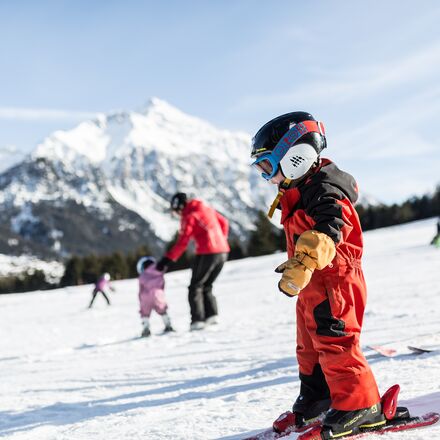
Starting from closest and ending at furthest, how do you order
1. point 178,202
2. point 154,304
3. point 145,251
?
point 178,202, point 154,304, point 145,251

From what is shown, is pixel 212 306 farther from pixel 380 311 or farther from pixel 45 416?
pixel 45 416

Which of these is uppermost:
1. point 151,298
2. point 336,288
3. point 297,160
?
point 297,160

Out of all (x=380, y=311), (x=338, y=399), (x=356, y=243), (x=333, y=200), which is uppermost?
(x=333, y=200)

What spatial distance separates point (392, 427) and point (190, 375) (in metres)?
2.46

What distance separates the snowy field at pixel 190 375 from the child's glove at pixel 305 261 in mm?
832

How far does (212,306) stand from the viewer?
8.09m

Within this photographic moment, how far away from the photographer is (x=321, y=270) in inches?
98.7

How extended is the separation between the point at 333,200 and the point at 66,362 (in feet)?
16.2

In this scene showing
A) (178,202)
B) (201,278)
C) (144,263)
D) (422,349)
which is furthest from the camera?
(144,263)

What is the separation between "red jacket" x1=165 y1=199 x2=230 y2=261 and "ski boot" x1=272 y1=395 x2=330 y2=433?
4.90 meters

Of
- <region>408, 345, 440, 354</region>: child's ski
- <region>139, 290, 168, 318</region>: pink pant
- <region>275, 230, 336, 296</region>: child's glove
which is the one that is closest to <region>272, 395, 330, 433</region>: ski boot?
<region>275, 230, 336, 296</region>: child's glove

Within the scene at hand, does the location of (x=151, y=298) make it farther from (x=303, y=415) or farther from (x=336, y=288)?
(x=336, y=288)

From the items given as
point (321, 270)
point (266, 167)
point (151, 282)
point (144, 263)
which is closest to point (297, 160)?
point (266, 167)

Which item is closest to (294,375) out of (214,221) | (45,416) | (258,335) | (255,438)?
(255,438)
